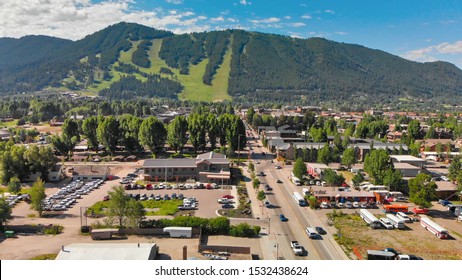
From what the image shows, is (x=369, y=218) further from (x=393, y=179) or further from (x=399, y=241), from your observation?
(x=393, y=179)

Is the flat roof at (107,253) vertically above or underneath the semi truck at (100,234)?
above

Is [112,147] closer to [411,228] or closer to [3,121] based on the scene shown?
[411,228]

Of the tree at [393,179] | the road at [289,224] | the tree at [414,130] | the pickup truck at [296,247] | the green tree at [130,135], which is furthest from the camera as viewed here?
the tree at [414,130]

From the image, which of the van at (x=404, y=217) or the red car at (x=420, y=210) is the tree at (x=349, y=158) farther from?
the van at (x=404, y=217)

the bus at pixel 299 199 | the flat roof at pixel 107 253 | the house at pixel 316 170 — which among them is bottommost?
the bus at pixel 299 199

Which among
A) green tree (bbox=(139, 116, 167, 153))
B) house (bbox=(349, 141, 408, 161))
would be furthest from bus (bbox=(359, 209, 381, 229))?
green tree (bbox=(139, 116, 167, 153))

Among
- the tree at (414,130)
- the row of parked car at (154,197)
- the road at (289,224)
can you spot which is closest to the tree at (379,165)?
the road at (289,224)

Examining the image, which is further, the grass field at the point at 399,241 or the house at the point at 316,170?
the house at the point at 316,170

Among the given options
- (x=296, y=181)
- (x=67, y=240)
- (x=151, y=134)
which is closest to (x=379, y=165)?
(x=296, y=181)
